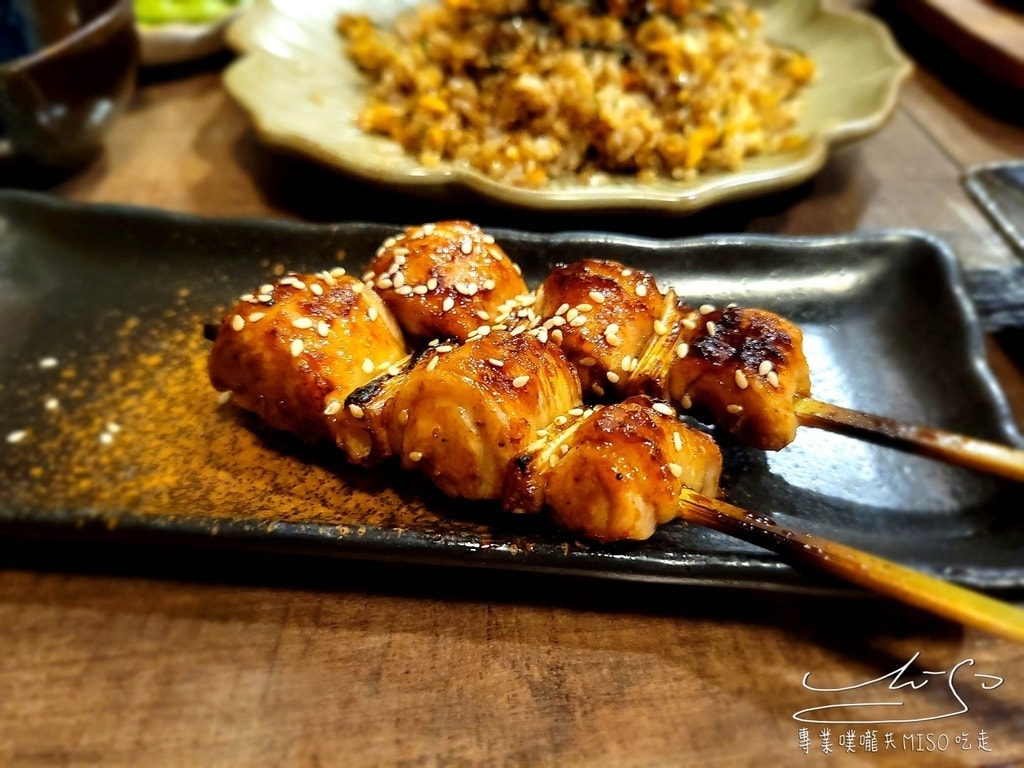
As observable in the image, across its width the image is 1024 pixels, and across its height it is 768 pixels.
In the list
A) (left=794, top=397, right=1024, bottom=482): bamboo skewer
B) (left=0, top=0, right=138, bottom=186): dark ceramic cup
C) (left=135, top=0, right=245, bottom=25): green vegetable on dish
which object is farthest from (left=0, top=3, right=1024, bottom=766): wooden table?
(left=135, top=0, right=245, bottom=25): green vegetable on dish

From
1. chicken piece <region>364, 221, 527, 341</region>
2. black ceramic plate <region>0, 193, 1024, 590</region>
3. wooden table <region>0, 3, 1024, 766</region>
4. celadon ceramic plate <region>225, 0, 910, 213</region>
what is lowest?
wooden table <region>0, 3, 1024, 766</region>

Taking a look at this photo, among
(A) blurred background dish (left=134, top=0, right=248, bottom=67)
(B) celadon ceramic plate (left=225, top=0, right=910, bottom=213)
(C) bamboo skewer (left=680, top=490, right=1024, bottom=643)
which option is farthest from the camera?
(A) blurred background dish (left=134, top=0, right=248, bottom=67)

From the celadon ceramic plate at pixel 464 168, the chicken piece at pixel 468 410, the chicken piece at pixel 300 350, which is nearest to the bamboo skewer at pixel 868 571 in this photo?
the chicken piece at pixel 468 410

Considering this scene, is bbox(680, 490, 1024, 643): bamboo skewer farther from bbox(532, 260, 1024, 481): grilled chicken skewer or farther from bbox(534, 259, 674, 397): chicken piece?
bbox(534, 259, 674, 397): chicken piece

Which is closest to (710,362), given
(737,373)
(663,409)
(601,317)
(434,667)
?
(737,373)

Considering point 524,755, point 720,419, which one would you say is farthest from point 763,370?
point 524,755

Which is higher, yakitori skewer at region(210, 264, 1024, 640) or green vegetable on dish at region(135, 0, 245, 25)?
yakitori skewer at region(210, 264, 1024, 640)

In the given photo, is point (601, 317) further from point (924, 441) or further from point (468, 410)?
point (924, 441)

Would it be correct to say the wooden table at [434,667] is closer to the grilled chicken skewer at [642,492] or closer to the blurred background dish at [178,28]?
the grilled chicken skewer at [642,492]
